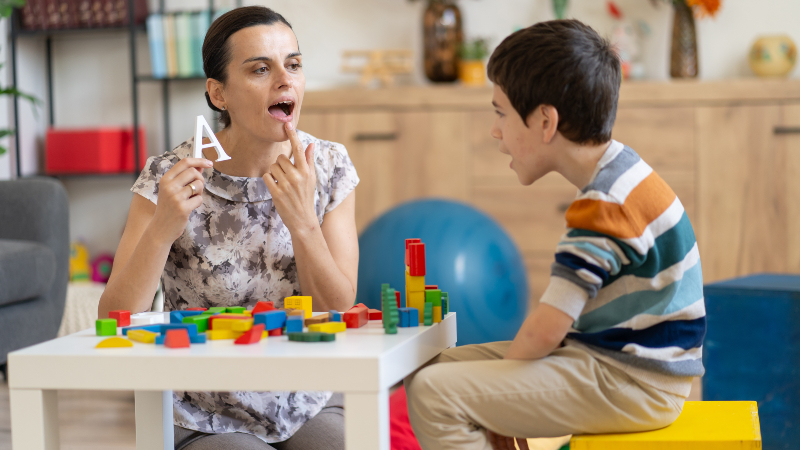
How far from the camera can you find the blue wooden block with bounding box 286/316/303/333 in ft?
2.80

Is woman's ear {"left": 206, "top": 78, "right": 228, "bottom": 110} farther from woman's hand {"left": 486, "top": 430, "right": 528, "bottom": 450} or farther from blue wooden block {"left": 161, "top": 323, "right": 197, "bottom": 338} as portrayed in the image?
woman's hand {"left": 486, "top": 430, "right": 528, "bottom": 450}

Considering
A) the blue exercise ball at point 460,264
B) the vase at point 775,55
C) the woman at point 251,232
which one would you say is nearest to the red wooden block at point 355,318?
the woman at point 251,232

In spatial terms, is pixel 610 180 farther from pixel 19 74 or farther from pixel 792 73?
pixel 19 74

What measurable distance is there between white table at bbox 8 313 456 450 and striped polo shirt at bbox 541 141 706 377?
0.21 metres

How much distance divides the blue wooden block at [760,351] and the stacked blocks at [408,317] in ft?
3.36

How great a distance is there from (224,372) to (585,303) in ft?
1.35

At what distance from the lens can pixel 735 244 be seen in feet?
9.04

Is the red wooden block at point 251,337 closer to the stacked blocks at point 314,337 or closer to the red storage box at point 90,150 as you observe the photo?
the stacked blocks at point 314,337

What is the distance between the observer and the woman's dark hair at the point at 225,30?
3.97 feet

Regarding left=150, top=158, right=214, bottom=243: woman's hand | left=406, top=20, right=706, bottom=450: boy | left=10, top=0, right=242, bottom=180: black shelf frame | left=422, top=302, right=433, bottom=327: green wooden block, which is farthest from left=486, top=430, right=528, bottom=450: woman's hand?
left=10, top=0, right=242, bottom=180: black shelf frame

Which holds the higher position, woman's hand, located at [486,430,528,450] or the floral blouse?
the floral blouse

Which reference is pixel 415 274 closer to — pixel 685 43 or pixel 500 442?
pixel 500 442

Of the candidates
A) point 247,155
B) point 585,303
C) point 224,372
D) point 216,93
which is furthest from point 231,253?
point 585,303

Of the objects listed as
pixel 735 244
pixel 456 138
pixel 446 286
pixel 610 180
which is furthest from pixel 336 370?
pixel 735 244
